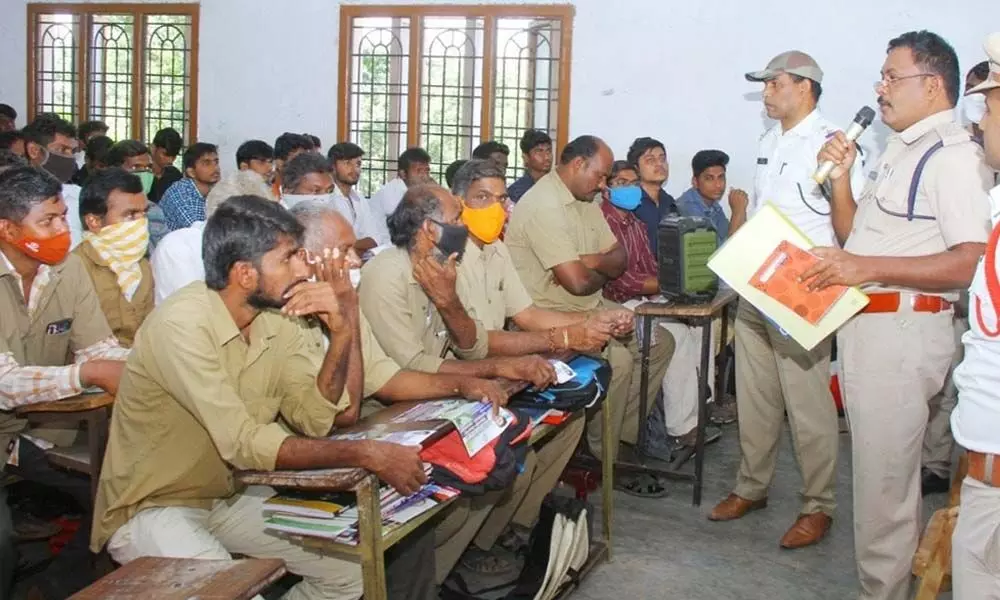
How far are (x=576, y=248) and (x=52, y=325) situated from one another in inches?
91.4

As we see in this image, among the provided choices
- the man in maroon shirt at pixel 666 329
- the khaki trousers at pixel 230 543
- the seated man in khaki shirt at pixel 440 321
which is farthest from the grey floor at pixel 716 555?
the khaki trousers at pixel 230 543

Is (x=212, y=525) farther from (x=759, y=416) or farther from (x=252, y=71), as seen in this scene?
(x=252, y=71)

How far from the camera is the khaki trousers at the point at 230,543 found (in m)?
2.70

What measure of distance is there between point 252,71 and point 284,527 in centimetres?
736

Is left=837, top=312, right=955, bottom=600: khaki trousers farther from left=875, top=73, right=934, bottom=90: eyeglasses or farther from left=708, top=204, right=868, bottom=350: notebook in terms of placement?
left=875, top=73, right=934, bottom=90: eyeglasses

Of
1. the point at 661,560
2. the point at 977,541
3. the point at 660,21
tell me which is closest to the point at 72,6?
the point at 660,21

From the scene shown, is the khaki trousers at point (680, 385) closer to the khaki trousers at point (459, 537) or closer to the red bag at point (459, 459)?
the khaki trousers at point (459, 537)

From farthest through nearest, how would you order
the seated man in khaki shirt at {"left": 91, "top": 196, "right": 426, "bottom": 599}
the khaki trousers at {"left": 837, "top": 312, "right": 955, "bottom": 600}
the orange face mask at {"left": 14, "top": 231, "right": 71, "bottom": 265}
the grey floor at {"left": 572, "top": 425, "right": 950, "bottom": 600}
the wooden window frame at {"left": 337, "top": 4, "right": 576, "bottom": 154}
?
the wooden window frame at {"left": 337, "top": 4, "right": 576, "bottom": 154} → the grey floor at {"left": 572, "top": 425, "right": 950, "bottom": 600} → the orange face mask at {"left": 14, "top": 231, "right": 71, "bottom": 265} → the khaki trousers at {"left": 837, "top": 312, "right": 955, "bottom": 600} → the seated man in khaki shirt at {"left": 91, "top": 196, "right": 426, "bottom": 599}

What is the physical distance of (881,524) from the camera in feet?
10.7

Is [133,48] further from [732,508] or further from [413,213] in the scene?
[732,508]

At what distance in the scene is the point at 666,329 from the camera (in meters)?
5.41

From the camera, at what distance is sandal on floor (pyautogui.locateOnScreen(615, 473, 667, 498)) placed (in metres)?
4.88

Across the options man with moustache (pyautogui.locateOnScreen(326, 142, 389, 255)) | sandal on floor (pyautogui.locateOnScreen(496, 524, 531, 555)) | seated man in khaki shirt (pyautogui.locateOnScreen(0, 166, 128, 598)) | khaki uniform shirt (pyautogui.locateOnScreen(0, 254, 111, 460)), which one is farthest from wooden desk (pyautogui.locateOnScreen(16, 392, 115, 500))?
man with moustache (pyautogui.locateOnScreen(326, 142, 389, 255))

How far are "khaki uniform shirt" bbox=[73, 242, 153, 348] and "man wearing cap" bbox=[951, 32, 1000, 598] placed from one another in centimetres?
315
